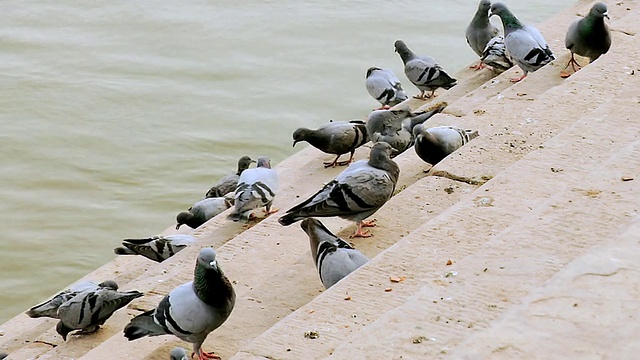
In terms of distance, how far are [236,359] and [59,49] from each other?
9272 mm

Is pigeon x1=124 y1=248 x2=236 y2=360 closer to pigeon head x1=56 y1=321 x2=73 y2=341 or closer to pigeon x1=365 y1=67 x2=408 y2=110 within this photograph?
pigeon head x1=56 y1=321 x2=73 y2=341

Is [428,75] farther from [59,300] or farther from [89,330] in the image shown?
[89,330]

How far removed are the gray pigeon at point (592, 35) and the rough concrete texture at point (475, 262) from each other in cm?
32

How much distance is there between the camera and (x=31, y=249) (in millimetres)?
8258

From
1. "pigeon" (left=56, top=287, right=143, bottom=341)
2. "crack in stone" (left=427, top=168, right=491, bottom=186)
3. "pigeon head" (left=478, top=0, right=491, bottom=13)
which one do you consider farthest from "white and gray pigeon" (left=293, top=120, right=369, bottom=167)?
"pigeon head" (left=478, top=0, right=491, bottom=13)

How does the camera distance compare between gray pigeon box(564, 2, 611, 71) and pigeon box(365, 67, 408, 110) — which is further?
pigeon box(365, 67, 408, 110)

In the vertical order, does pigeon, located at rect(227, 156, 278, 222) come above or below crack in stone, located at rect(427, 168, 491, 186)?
below

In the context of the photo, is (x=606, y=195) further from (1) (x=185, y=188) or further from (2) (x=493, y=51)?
(1) (x=185, y=188)

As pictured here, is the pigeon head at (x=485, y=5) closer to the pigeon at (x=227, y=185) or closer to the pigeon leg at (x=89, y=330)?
the pigeon at (x=227, y=185)

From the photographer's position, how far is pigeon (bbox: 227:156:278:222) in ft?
20.8

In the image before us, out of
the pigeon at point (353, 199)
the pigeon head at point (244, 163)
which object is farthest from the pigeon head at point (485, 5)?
the pigeon at point (353, 199)

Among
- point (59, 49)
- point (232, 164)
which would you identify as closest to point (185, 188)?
point (232, 164)

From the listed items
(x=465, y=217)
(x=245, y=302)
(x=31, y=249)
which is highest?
(x=465, y=217)

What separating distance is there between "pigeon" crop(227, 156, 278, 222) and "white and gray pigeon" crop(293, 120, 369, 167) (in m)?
0.80
